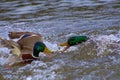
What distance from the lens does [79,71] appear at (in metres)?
6.23

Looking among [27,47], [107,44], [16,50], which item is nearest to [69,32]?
[107,44]

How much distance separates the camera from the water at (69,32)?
20.5 ft

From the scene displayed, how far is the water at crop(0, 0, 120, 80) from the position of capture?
6242 mm

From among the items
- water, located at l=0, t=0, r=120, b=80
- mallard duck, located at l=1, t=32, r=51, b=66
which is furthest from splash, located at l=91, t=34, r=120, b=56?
mallard duck, located at l=1, t=32, r=51, b=66

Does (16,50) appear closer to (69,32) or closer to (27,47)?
(27,47)

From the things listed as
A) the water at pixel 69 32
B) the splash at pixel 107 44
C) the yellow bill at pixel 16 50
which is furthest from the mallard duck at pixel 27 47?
the splash at pixel 107 44

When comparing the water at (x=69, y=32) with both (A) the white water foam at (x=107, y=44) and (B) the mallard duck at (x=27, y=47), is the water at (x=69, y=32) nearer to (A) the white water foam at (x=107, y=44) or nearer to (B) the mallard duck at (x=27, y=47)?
(A) the white water foam at (x=107, y=44)

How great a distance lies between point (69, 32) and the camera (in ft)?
29.7

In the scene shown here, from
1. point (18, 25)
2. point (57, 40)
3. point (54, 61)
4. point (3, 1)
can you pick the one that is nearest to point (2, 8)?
point (3, 1)

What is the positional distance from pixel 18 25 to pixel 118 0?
385 cm

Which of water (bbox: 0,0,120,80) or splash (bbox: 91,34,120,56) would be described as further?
splash (bbox: 91,34,120,56)

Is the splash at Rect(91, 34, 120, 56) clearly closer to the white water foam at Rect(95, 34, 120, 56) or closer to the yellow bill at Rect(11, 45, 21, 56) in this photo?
the white water foam at Rect(95, 34, 120, 56)

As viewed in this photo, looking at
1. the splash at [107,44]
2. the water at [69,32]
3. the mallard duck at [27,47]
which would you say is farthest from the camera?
the splash at [107,44]

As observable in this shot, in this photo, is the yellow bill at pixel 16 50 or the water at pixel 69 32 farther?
the yellow bill at pixel 16 50
